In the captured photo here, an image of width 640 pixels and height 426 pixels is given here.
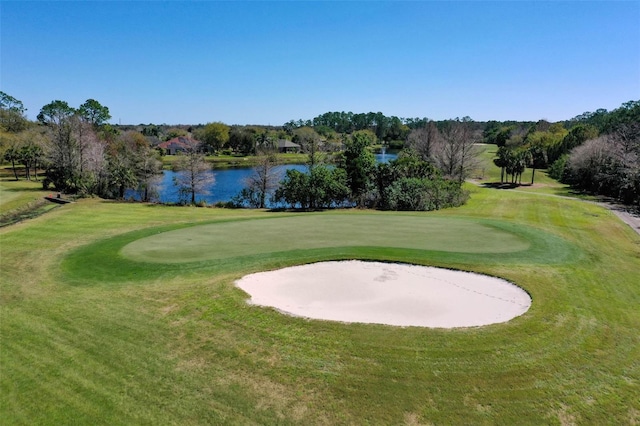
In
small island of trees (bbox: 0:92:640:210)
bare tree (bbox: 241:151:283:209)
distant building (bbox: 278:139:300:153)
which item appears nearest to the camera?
small island of trees (bbox: 0:92:640:210)

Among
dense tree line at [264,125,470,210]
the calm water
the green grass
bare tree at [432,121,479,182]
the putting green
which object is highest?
bare tree at [432,121,479,182]

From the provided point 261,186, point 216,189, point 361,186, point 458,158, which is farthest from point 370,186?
point 216,189

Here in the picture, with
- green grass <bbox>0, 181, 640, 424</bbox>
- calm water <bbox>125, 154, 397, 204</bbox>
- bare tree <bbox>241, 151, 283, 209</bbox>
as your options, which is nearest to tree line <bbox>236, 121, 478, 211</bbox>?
bare tree <bbox>241, 151, 283, 209</bbox>

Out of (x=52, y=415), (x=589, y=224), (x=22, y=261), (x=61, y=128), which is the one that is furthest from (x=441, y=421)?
(x=61, y=128)

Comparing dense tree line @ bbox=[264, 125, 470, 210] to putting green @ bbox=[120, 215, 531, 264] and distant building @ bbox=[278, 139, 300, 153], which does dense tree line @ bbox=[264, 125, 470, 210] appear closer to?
putting green @ bbox=[120, 215, 531, 264]

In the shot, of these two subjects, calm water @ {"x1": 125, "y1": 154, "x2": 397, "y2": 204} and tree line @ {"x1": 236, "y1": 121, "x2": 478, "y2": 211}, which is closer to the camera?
tree line @ {"x1": 236, "y1": 121, "x2": 478, "y2": 211}

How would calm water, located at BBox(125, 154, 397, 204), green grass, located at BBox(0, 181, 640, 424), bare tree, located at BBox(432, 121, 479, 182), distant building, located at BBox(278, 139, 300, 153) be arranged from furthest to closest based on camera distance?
distant building, located at BBox(278, 139, 300, 153)
bare tree, located at BBox(432, 121, 479, 182)
calm water, located at BBox(125, 154, 397, 204)
green grass, located at BBox(0, 181, 640, 424)

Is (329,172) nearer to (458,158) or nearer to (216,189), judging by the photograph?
(458,158)
